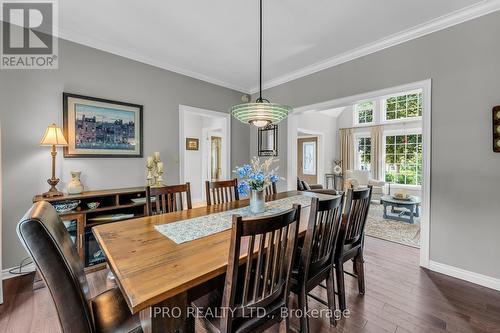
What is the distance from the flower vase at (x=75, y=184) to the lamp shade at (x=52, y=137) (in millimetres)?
376

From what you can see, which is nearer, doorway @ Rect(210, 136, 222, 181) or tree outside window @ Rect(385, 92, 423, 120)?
tree outside window @ Rect(385, 92, 423, 120)

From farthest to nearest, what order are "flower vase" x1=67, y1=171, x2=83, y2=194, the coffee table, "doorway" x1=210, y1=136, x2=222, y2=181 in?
"doorway" x1=210, y1=136, x2=222, y2=181 → the coffee table → "flower vase" x1=67, y1=171, x2=83, y2=194

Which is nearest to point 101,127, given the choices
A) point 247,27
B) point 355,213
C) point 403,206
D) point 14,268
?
point 14,268

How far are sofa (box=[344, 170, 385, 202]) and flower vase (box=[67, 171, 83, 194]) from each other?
616cm

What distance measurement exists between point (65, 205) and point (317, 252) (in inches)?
99.6

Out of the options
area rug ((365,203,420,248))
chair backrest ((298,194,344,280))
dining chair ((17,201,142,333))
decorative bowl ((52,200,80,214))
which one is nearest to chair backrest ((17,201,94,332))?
dining chair ((17,201,142,333))

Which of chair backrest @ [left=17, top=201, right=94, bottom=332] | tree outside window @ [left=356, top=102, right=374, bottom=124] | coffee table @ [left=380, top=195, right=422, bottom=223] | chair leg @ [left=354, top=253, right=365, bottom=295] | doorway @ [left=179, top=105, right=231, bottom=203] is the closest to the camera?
chair backrest @ [left=17, top=201, right=94, bottom=332]

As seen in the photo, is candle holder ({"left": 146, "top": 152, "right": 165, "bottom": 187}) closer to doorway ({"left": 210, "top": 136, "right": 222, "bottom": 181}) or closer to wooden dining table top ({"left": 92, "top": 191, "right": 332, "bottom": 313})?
wooden dining table top ({"left": 92, "top": 191, "right": 332, "bottom": 313})

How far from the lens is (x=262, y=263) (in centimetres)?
112

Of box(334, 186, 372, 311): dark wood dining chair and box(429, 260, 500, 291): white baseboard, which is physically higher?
box(334, 186, 372, 311): dark wood dining chair

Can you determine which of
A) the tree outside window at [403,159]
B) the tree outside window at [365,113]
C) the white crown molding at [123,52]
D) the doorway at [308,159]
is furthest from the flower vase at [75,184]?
the tree outside window at [365,113]

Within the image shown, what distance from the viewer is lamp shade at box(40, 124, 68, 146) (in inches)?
91.7

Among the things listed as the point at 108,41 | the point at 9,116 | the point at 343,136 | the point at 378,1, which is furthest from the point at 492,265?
the point at 343,136

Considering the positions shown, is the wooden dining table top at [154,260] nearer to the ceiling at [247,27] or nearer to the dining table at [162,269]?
the dining table at [162,269]
